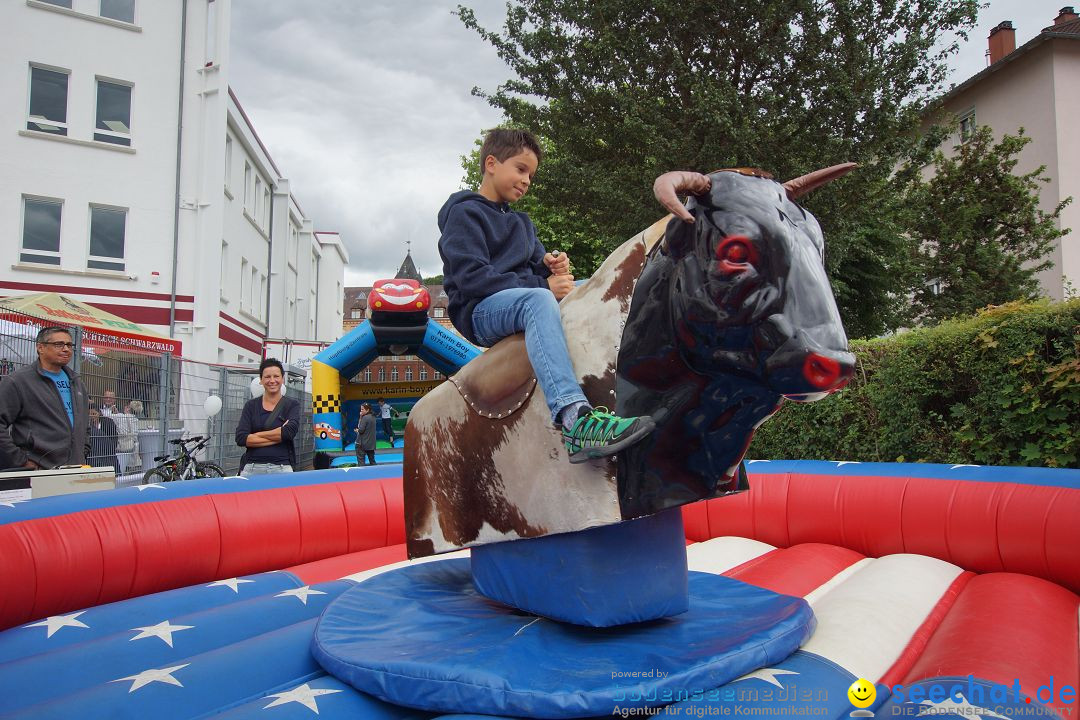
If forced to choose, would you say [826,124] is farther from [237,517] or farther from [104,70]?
[104,70]

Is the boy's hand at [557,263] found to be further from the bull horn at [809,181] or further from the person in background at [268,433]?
the person in background at [268,433]

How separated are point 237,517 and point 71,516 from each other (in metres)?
0.68

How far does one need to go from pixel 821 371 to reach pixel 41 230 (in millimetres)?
16702

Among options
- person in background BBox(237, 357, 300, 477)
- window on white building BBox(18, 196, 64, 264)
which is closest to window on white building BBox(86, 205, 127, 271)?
window on white building BBox(18, 196, 64, 264)

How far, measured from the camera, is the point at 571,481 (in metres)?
1.85

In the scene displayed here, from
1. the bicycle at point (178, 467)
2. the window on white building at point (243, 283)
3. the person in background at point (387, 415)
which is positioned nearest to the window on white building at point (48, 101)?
the window on white building at point (243, 283)

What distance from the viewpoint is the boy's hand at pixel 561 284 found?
93.1 inches

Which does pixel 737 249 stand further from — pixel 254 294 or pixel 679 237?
pixel 254 294

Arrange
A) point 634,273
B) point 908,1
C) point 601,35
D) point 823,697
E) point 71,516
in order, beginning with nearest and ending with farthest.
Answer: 1. point 823,697
2. point 634,273
3. point 71,516
4. point 908,1
5. point 601,35

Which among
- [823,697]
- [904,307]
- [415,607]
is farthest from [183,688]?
[904,307]

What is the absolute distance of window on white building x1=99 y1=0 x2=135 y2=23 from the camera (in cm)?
1459

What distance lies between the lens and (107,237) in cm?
1448

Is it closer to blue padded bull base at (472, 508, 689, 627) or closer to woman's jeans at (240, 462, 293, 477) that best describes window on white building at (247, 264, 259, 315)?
woman's jeans at (240, 462, 293, 477)

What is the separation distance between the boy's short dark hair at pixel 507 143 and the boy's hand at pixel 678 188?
83 cm
